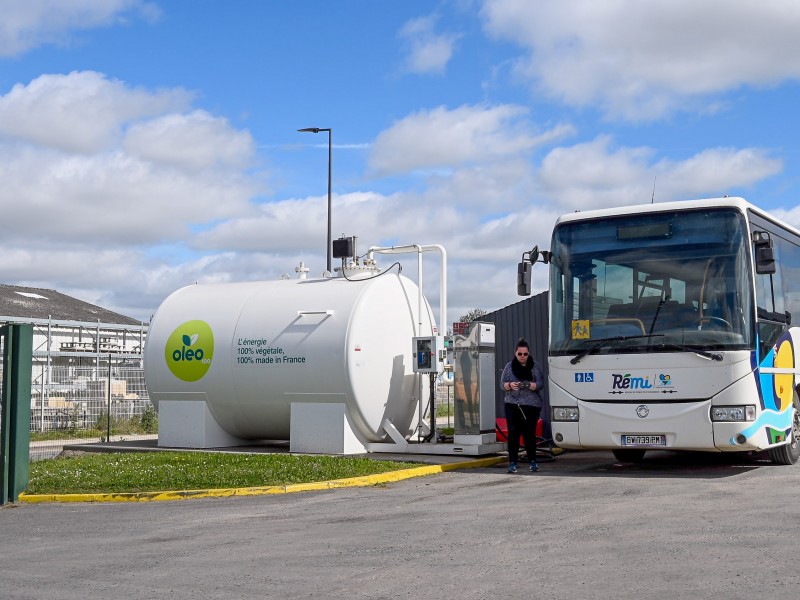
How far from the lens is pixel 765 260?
41.7ft

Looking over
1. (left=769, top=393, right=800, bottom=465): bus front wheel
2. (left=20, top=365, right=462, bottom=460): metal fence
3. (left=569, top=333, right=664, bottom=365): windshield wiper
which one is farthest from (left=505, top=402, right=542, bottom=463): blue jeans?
(left=20, top=365, right=462, bottom=460): metal fence

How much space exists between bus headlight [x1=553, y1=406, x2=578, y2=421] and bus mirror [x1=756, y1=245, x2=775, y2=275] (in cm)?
305

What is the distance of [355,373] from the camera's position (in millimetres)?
16219

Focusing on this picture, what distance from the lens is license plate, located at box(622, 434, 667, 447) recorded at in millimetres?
12844

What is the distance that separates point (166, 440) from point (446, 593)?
515 inches

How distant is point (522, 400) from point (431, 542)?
21.0 feet

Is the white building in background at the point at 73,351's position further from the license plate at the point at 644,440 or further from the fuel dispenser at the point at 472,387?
the license plate at the point at 644,440

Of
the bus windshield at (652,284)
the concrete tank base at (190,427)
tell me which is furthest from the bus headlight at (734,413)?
the concrete tank base at (190,427)

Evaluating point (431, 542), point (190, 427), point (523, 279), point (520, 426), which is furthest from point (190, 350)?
point (431, 542)

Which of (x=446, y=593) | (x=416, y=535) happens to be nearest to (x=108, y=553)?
(x=416, y=535)

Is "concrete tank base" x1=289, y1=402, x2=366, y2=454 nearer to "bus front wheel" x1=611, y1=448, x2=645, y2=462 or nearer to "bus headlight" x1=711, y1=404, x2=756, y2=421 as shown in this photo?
"bus front wheel" x1=611, y1=448, x2=645, y2=462

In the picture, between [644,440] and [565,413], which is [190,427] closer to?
[565,413]

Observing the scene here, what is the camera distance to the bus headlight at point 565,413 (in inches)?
532

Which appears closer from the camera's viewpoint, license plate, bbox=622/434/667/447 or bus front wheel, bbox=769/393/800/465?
license plate, bbox=622/434/667/447
